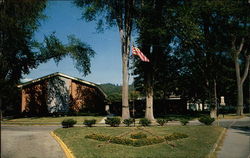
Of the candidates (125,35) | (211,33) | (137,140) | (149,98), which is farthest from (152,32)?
(137,140)

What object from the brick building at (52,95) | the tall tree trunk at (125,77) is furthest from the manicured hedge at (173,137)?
the brick building at (52,95)

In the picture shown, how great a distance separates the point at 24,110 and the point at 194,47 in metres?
27.5

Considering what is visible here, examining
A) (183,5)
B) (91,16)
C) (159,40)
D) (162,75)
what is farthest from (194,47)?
(162,75)

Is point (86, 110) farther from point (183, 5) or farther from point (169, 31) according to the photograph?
point (183, 5)

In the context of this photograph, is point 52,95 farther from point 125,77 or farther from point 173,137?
point 173,137

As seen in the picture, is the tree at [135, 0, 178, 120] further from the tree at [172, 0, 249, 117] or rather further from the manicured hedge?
the manicured hedge

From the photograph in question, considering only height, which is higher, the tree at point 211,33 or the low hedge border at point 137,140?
the tree at point 211,33

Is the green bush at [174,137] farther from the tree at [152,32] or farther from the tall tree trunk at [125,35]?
the tall tree trunk at [125,35]

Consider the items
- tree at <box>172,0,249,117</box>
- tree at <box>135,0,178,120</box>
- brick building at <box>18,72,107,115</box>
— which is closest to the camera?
tree at <box>172,0,249,117</box>

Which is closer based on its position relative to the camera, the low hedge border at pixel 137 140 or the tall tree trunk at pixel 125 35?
the low hedge border at pixel 137 140

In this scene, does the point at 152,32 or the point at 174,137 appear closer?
the point at 174,137

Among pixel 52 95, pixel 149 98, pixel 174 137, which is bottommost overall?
pixel 174 137

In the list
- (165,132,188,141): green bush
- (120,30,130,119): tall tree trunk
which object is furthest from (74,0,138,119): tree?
(165,132,188,141): green bush

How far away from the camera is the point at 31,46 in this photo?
35156 millimetres
